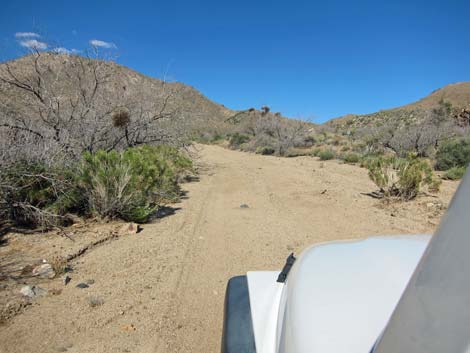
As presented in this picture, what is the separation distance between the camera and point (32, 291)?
348 centimetres

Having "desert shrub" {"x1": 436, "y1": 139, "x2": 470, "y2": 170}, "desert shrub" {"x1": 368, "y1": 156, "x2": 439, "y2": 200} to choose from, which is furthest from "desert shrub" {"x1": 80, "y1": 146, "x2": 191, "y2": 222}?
"desert shrub" {"x1": 436, "y1": 139, "x2": 470, "y2": 170}

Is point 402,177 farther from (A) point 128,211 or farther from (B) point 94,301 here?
(B) point 94,301

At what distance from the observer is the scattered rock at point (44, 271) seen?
A: 3817 mm

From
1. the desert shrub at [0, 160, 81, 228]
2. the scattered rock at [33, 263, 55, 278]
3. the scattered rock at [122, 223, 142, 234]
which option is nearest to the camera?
the scattered rock at [33, 263, 55, 278]

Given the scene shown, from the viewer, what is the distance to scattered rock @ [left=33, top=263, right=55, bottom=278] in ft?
12.5

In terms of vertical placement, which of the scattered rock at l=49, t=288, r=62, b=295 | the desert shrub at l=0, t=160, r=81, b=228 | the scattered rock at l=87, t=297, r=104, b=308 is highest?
the desert shrub at l=0, t=160, r=81, b=228

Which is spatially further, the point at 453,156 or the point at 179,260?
the point at 453,156

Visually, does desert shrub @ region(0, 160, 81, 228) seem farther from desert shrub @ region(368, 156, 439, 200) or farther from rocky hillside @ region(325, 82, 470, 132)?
rocky hillside @ region(325, 82, 470, 132)

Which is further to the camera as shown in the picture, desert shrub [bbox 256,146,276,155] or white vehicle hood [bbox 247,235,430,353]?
desert shrub [bbox 256,146,276,155]

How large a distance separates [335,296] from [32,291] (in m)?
3.45

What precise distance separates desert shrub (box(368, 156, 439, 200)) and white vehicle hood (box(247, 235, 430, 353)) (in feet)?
21.1

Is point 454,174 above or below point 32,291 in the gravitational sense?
above

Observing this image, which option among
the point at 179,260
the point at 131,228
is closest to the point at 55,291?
the point at 179,260

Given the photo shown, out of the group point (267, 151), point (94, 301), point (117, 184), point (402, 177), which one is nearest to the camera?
point (94, 301)
